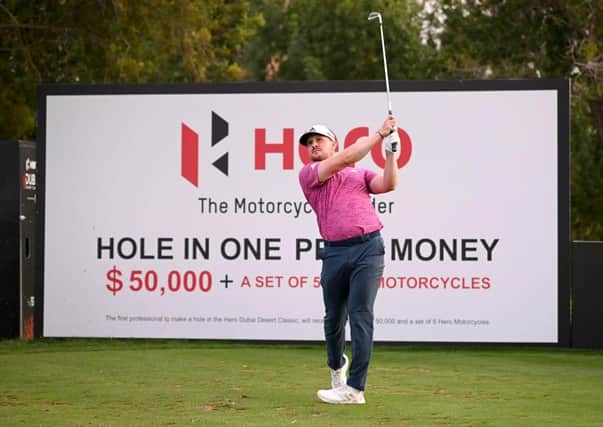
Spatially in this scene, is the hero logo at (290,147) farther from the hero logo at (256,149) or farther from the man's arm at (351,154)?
the man's arm at (351,154)

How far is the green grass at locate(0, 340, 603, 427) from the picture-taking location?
955 cm

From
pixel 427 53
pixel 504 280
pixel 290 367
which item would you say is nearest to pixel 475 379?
pixel 290 367

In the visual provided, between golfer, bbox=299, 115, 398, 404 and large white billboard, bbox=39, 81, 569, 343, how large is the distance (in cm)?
460

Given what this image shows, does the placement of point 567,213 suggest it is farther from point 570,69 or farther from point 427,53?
point 427,53

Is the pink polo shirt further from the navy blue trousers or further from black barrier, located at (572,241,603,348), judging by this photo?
black barrier, located at (572,241,603,348)

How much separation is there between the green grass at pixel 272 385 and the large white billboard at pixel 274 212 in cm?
38

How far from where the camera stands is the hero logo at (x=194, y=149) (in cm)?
1512

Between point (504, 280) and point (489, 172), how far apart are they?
1104 millimetres

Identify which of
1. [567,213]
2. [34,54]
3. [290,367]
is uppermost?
[34,54]

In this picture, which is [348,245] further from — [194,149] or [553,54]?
[553,54]

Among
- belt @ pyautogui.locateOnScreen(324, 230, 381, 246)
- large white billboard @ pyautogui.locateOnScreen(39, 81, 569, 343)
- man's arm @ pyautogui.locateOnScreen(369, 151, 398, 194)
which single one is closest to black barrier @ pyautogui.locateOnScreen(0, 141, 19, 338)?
large white billboard @ pyautogui.locateOnScreen(39, 81, 569, 343)

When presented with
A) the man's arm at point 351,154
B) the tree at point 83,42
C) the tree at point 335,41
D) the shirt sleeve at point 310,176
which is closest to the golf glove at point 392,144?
the man's arm at point 351,154

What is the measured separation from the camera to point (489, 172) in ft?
48.7

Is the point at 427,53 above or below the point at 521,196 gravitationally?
above
